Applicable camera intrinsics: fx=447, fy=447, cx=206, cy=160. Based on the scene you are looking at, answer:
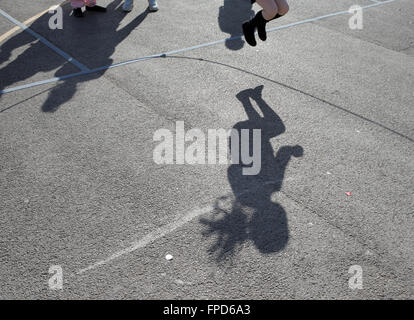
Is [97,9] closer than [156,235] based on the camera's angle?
No

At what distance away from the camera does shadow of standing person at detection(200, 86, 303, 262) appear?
407 cm

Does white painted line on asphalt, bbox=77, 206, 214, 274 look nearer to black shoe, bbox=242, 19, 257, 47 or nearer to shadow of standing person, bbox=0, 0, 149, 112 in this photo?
shadow of standing person, bbox=0, 0, 149, 112

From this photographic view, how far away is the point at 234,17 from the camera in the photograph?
9773mm

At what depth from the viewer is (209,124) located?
582 cm

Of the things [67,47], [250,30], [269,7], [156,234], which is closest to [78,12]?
[67,47]

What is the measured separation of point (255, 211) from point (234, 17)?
21.2ft

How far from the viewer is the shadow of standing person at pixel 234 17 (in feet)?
27.8

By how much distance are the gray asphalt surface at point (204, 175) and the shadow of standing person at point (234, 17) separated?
171mm

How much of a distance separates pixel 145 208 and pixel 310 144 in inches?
89.7

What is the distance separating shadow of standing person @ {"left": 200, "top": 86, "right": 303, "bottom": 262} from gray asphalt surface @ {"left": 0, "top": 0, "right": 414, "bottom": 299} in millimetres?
15

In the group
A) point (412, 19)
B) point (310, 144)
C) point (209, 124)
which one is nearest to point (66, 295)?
point (209, 124)

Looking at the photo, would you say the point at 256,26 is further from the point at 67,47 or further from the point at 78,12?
the point at 78,12

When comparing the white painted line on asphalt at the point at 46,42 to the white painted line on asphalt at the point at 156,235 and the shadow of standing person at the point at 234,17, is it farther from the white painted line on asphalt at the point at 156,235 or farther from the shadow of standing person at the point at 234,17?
the white painted line on asphalt at the point at 156,235

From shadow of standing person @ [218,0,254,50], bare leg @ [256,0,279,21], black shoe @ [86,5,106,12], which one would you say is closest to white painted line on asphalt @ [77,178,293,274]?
bare leg @ [256,0,279,21]
